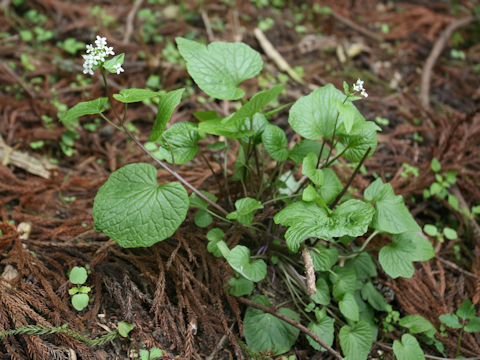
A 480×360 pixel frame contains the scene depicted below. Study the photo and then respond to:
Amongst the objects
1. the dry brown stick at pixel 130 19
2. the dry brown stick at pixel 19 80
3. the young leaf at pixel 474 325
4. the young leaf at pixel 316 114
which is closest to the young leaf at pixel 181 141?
the young leaf at pixel 316 114

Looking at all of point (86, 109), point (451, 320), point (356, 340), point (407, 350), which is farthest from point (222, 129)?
point (451, 320)

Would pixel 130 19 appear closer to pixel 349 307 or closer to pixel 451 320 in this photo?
pixel 349 307

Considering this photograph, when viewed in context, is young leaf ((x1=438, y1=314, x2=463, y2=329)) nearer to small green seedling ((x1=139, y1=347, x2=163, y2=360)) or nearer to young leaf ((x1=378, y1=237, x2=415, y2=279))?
young leaf ((x1=378, y1=237, x2=415, y2=279))

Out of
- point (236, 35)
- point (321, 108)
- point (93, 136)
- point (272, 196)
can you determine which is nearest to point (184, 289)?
point (272, 196)

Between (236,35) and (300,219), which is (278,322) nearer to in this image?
(300,219)

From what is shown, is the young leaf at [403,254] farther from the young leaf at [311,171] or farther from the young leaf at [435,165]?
the young leaf at [435,165]

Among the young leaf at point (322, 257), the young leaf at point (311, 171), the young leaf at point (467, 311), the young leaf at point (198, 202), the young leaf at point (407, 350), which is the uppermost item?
the young leaf at point (311, 171)

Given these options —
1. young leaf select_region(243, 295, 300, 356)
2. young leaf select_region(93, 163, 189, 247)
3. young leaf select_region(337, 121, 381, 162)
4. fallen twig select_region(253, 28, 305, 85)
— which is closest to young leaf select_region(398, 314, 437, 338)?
young leaf select_region(243, 295, 300, 356)
